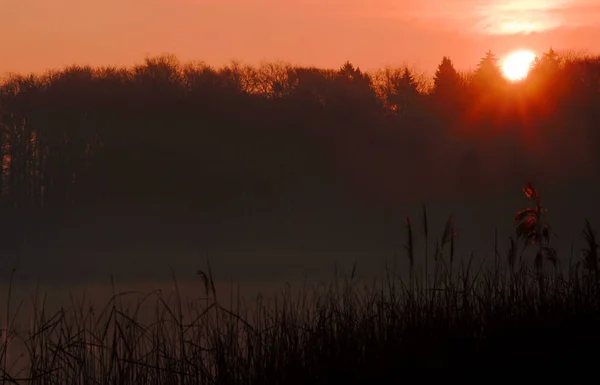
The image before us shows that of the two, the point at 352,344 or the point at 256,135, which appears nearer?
the point at 352,344

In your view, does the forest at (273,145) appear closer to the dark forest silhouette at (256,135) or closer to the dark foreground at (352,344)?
the dark forest silhouette at (256,135)

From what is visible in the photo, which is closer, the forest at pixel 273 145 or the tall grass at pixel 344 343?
the tall grass at pixel 344 343

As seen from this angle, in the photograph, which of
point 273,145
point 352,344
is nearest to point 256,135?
point 273,145

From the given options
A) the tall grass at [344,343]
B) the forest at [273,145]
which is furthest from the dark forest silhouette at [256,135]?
the tall grass at [344,343]

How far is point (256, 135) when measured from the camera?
4450 centimetres

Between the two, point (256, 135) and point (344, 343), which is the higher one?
point (256, 135)

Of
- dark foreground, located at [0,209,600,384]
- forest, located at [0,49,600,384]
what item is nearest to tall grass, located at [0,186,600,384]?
dark foreground, located at [0,209,600,384]

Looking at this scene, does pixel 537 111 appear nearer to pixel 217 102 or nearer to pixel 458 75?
pixel 458 75

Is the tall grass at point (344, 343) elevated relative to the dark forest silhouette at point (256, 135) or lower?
lower

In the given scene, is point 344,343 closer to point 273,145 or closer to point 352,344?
point 352,344

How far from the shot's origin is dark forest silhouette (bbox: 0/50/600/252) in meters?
42.2

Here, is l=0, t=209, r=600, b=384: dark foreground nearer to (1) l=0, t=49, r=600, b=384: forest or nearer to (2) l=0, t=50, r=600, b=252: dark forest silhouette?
(1) l=0, t=49, r=600, b=384: forest

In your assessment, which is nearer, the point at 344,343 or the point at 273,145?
the point at 344,343

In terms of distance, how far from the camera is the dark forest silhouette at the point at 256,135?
139 feet
